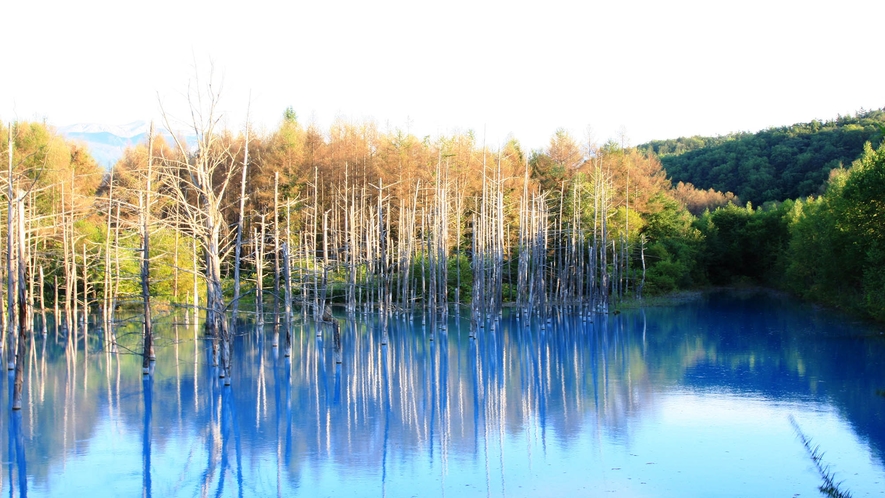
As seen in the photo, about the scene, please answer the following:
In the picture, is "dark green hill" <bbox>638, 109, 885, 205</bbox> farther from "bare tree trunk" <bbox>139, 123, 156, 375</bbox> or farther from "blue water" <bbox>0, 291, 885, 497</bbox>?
"bare tree trunk" <bbox>139, 123, 156, 375</bbox>

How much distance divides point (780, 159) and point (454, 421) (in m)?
47.5

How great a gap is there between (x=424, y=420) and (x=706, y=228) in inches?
1360

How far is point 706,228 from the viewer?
42000 mm

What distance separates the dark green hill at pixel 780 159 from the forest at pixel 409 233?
4.27 ft

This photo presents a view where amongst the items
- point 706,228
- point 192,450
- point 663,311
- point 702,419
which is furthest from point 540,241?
point 706,228

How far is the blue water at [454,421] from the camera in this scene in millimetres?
8047

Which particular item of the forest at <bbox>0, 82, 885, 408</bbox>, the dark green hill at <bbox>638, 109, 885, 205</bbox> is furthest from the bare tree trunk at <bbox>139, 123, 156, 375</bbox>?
the dark green hill at <bbox>638, 109, 885, 205</bbox>

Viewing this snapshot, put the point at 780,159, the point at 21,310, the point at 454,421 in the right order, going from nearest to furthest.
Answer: the point at 21,310 < the point at 454,421 < the point at 780,159

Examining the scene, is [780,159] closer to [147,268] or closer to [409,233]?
[409,233]

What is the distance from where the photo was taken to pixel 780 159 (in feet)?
170

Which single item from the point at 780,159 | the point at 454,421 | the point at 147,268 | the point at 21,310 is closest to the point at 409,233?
the point at 147,268

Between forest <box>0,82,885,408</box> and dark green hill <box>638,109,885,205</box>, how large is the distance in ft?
4.27

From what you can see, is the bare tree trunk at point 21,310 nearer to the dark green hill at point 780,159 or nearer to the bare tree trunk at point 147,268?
the bare tree trunk at point 147,268

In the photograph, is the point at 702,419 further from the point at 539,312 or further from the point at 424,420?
the point at 539,312
